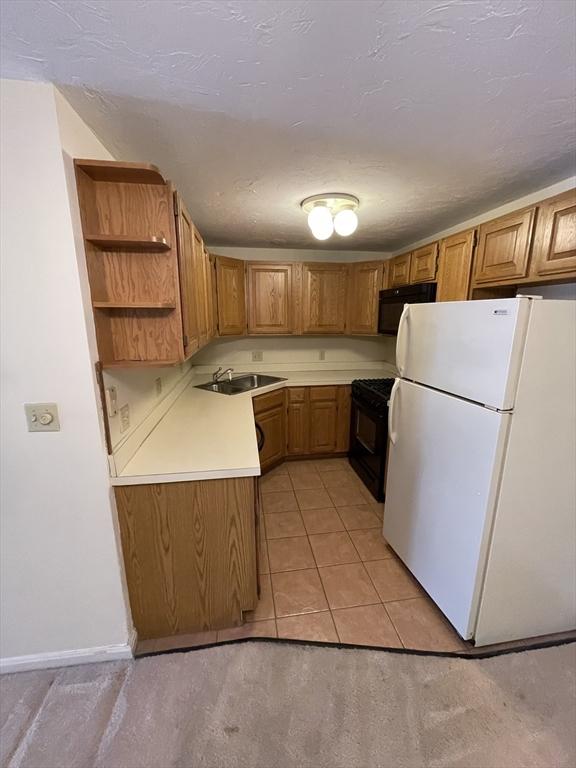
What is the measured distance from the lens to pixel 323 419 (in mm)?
3404

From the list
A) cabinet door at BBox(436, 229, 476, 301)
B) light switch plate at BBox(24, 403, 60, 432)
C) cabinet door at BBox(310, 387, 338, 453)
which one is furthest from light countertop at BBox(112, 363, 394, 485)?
cabinet door at BBox(436, 229, 476, 301)

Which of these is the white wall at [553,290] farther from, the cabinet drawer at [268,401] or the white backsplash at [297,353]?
the cabinet drawer at [268,401]

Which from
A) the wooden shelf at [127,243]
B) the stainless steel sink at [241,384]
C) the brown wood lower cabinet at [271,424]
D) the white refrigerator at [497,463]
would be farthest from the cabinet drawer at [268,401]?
the wooden shelf at [127,243]

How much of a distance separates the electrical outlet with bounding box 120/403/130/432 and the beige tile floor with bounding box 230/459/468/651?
1.14 metres

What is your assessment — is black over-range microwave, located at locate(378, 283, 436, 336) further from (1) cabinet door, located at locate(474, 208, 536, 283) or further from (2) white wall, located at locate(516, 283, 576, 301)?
(2) white wall, located at locate(516, 283, 576, 301)

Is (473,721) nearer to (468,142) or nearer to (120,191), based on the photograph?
(468,142)

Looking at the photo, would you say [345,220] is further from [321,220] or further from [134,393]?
[134,393]

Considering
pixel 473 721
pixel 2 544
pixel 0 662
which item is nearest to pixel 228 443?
pixel 2 544

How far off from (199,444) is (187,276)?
85cm

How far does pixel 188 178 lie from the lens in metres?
1.66

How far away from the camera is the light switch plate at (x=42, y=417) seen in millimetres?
1225

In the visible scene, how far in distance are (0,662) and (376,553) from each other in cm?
201

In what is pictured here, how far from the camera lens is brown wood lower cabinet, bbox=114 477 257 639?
146 cm

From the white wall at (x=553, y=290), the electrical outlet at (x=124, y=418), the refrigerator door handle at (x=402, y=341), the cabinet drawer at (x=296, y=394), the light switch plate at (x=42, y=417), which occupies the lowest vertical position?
the cabinet drawer at (x=296, y=394)
